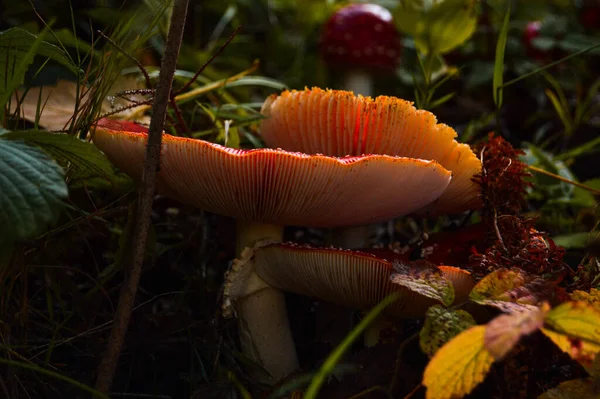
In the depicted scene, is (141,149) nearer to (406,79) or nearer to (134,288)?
(134,288)

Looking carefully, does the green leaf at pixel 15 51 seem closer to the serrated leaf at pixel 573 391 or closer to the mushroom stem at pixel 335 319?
the mushroom stem at pixel 335 319

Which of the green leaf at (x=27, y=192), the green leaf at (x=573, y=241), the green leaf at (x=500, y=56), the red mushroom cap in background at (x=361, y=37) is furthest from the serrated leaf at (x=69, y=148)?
the red mushroom cap in background at (x=361, y=37)

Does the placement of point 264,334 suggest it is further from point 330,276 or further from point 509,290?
point 509,290

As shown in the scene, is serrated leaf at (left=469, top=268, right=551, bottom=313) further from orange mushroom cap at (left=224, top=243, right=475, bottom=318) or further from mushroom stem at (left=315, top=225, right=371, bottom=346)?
mushroom stem at (left=315, top=225, right=371, bottom=346)

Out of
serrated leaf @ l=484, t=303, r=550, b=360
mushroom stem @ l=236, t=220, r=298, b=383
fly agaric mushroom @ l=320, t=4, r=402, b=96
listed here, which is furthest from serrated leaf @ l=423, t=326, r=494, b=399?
fly agaric mushroom @ l=320, t=4, r=402, b=96

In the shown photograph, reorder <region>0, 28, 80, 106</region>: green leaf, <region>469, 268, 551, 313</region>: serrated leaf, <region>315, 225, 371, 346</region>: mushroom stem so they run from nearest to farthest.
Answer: <region>469, 268, 551, 313</region>: serrated leaf → <region>0, 28, 80, 106</region>: green leaf → <region>315, 225, 371, 346</region>: mushroom stem

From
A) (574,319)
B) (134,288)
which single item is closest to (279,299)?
(134,288)
